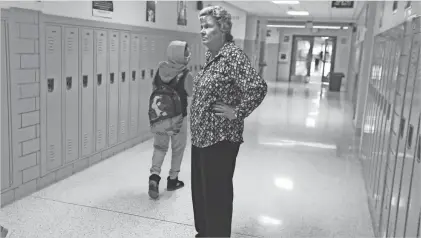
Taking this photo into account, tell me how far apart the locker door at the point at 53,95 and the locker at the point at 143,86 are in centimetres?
189

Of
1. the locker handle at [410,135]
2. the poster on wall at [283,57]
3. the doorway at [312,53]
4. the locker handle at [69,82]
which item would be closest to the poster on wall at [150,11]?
the locker handle at [69,82]

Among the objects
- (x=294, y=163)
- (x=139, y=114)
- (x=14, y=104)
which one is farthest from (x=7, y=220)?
(x=294, y=163)

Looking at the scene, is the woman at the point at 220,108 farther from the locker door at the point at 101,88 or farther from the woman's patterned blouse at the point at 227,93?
the locker door at the point at 101,88

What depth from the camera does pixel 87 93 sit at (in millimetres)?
4312

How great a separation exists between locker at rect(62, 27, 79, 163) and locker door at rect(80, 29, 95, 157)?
0.37ft

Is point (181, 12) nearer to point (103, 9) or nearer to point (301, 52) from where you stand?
point (103, 9)

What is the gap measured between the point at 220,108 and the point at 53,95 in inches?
88.3

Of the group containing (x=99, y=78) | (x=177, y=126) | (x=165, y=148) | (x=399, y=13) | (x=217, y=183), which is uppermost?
(x=399, y=13)

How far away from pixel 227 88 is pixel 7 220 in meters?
2.07

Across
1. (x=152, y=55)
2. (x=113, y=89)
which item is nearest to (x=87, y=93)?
(x=113, y=89)

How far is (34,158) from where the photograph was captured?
3510 millimetres

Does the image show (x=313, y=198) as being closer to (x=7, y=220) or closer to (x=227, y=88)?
(x=227, y=88)

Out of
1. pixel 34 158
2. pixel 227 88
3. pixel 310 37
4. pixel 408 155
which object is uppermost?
pixel 310 37

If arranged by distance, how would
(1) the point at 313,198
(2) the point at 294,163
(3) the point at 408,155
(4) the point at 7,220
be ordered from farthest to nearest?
(2) the point at 294,163, (1) the point at 313,198, (4) the point at 7,220, (3) the point at 408,155
